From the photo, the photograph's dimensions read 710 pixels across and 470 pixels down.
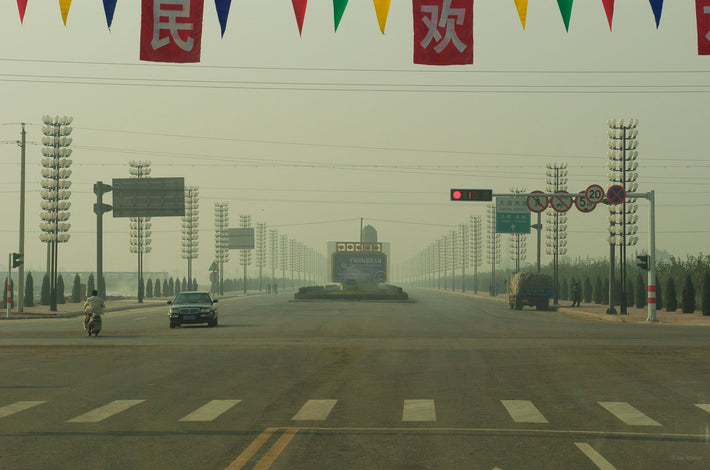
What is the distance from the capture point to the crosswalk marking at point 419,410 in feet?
41.2

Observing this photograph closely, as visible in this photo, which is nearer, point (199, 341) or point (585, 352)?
point (585, 352)

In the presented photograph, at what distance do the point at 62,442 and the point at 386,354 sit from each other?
45.7 feet

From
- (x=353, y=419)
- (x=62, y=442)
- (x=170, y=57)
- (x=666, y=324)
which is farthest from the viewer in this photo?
(x=666, y=324)

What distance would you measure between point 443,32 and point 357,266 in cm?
7922

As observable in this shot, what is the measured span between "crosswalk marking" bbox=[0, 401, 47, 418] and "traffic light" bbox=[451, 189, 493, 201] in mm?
30132

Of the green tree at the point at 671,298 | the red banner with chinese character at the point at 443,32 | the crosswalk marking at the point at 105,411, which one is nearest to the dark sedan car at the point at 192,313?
the red banner with chinese character at the point at 443,32

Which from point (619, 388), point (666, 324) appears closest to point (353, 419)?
point (619, 388)

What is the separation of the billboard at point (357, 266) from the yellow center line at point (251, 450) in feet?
283

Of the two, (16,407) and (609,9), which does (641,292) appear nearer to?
(609,9)

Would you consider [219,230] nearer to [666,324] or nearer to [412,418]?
[666,324]

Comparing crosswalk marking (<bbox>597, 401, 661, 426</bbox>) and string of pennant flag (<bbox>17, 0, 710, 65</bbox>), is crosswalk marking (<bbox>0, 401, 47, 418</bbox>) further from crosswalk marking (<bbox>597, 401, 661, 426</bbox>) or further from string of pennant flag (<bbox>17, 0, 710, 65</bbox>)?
crosswalk marking (<bbox>597, 401, 661, 426</bbox>)

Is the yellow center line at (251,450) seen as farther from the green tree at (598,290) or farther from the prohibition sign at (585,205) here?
the green tree at (598,290)

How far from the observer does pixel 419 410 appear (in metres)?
13.4

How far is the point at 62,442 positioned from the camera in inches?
415
